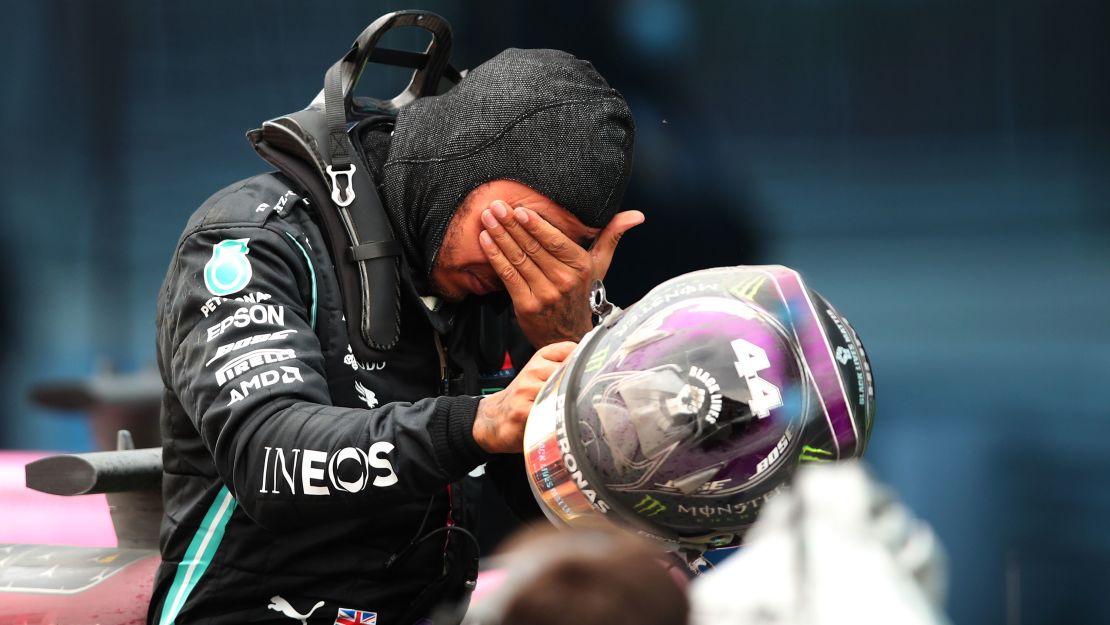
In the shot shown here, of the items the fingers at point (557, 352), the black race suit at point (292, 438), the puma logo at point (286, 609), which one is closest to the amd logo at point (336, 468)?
the black race suit at point (292, 438)

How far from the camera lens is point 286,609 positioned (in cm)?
144

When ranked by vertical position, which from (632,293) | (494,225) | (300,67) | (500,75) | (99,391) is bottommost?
(99,391)

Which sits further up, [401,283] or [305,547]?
[401,283]

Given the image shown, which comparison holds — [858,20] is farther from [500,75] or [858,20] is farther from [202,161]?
[202,161]

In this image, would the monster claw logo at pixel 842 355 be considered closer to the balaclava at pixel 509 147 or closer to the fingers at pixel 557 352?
the fingers at pixel 557 352

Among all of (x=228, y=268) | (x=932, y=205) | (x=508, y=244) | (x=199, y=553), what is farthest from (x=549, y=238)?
(x=932, y=205)

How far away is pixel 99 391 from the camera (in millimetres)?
3279

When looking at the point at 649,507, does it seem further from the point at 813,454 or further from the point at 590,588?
the point at 590,588

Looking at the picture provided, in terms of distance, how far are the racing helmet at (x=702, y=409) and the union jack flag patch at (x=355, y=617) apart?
499 mm

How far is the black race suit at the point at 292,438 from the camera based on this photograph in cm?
120

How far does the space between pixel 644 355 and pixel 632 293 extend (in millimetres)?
Answer: 1333

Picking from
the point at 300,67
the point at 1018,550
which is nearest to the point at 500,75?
the point at 1018,550

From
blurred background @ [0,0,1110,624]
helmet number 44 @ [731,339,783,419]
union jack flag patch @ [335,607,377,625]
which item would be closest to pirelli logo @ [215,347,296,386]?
union jack flag patch @ [335,607,377,625]

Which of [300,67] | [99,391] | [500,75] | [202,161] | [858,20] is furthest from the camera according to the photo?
[99,391]
